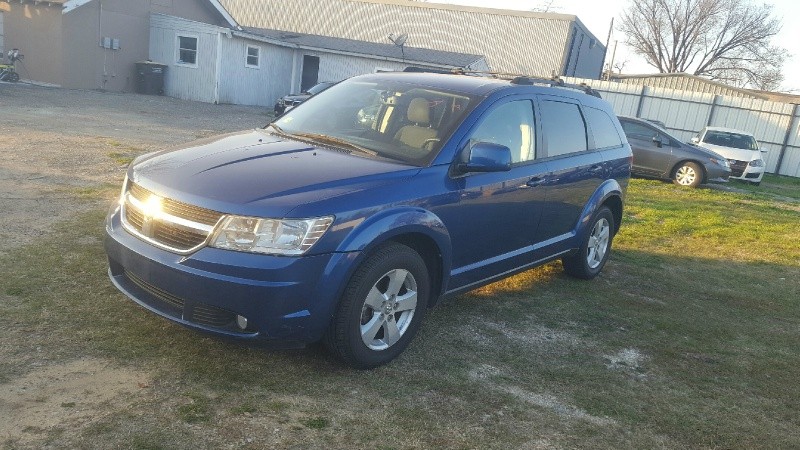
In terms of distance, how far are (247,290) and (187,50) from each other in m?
24.2

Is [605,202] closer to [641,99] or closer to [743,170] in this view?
[743,170]

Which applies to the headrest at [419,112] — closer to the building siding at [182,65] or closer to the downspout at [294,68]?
the building siding at [182,65]

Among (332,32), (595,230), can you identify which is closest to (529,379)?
(595,230)

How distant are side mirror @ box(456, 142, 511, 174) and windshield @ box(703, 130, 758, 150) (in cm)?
1616

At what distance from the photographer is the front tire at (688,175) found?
15420 mm

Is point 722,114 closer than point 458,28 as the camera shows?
Yes

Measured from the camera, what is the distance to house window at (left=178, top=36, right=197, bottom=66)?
25.0 meters

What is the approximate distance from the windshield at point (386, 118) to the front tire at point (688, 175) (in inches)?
497

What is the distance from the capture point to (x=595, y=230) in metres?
6.27

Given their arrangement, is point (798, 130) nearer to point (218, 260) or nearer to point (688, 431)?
point (688, 431)

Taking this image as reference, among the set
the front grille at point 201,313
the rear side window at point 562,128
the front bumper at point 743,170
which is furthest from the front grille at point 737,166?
the front grille at point 201,313

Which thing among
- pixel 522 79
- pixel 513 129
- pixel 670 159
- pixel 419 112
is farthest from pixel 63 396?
pixel 670 159

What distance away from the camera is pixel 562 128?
545 centimetres

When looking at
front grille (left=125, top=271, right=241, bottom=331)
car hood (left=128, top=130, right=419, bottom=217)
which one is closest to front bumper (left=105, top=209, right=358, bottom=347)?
front grille (left=125, top=271, right=241, bottom=331)
